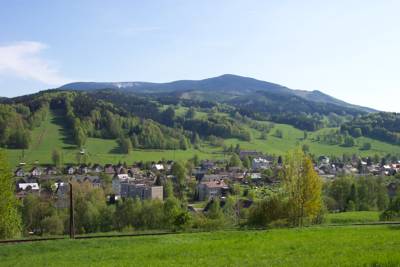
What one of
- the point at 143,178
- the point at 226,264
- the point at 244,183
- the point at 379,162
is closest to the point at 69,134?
the point at 143,178

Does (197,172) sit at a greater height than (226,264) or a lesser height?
lesser

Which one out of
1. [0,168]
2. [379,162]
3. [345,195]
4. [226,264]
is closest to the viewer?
[226,264]

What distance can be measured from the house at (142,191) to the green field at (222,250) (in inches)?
2734

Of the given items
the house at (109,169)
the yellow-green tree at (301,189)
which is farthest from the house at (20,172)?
the yellow-green tree at (301,189)

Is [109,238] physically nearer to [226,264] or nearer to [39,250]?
[39,250]

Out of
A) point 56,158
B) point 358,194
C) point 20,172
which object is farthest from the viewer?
point 56,158

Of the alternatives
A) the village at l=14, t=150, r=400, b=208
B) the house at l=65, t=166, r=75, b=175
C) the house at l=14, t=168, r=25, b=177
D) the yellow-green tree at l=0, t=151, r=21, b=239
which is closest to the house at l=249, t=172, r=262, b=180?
the village at l=14, t=150, r=400, b=208

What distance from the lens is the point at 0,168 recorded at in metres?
35.2

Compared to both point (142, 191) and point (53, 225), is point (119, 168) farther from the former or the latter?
point (53, 225)

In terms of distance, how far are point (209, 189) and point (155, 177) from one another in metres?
20.0

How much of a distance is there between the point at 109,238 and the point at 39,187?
88.4 meters

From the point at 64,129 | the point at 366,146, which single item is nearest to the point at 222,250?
the point at 64,129

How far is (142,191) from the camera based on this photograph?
104 m

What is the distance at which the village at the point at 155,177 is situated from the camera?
331ft
